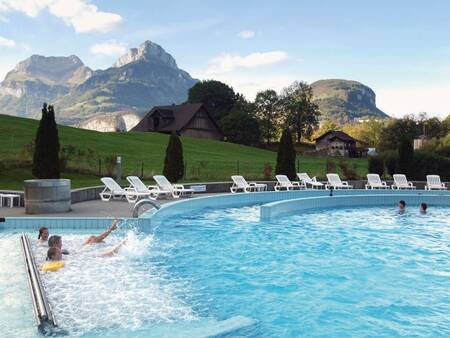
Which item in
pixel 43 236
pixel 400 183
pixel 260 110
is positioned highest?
pixel 260 110

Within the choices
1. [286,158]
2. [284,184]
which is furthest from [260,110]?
[284,184]

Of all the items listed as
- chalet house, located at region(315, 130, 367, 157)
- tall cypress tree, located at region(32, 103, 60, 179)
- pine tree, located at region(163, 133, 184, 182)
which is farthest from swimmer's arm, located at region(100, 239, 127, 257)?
chalet house, located at region(315, 130, 367, 157)

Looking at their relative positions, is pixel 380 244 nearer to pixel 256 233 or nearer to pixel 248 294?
pixel 256 233

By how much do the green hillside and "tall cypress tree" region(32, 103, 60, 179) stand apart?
10.5ft

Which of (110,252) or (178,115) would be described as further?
(178,115)

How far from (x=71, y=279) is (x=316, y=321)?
4137 mm

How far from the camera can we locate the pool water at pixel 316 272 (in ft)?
20.9

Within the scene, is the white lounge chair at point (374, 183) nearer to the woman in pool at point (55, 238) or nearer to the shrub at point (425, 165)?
the shrub at point (425, 165)

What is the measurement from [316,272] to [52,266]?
15.9ft

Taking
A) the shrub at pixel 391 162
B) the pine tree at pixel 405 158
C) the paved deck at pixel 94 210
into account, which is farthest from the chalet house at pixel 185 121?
the paved deck at pixel 94 210

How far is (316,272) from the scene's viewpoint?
8758 mm

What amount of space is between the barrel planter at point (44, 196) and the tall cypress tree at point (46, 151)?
12.8 feet

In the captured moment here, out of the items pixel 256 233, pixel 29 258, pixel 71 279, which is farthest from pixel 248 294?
pixel 256 233

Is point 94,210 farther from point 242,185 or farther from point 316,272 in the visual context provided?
point 242,185
